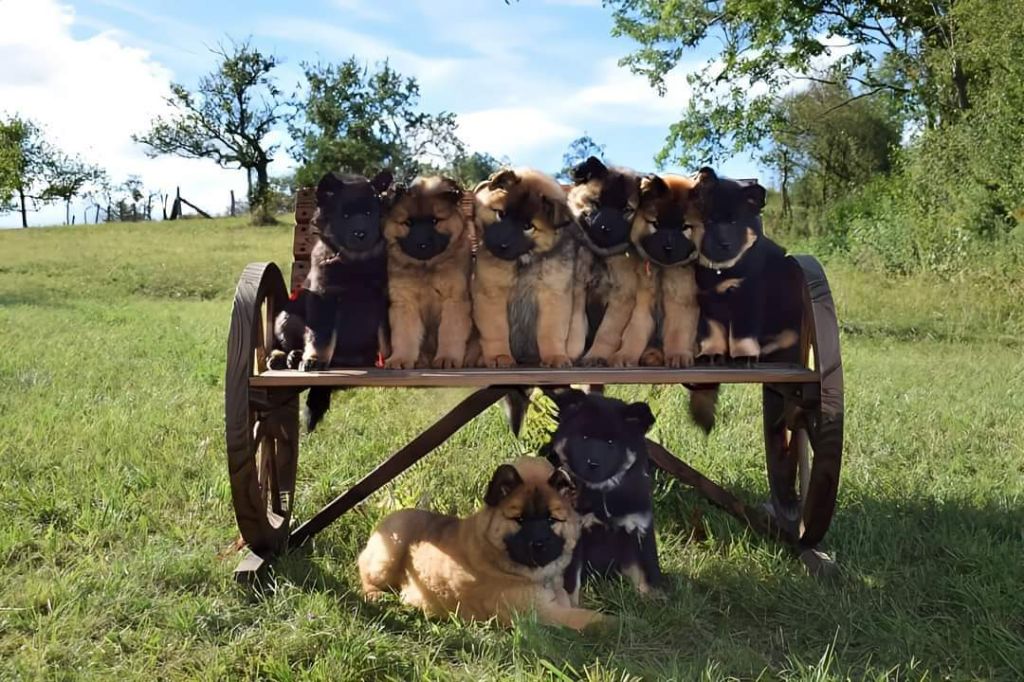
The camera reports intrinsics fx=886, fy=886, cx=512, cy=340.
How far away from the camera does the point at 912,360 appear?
9.10m

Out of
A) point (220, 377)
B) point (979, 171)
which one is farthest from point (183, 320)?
point (979, 171)

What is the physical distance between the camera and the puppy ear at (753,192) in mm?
3818

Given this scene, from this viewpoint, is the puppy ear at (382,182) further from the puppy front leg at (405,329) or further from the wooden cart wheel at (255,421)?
the wooden cart wheel at (255,421)

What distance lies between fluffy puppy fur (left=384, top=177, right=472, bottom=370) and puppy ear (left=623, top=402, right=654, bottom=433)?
0.76 metres

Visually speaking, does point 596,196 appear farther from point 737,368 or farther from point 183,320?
point 183,320

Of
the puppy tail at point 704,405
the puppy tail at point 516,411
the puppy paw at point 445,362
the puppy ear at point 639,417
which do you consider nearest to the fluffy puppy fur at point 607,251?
the puppy ear at point 639,417

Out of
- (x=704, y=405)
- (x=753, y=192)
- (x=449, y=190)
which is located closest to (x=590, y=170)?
→ (x=449, y=190)

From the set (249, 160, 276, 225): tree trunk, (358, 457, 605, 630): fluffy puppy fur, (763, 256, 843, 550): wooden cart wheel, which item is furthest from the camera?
(249, 160, 276, 225): tree trunk

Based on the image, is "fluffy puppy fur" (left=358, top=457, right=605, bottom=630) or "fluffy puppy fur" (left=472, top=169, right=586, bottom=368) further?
"fluffy puppy fur" (left=472, top=169, right=586, bottom=368)

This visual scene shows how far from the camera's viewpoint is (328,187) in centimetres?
378

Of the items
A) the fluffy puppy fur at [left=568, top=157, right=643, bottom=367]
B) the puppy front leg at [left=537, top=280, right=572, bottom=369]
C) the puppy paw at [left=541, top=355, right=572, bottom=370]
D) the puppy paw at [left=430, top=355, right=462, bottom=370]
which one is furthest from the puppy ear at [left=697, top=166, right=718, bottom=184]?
the puppy paw at [left=430, top=355, right=462, bottom=370]

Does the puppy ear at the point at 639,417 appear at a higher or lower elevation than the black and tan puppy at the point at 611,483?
higher

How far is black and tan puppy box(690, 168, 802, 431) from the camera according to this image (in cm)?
381

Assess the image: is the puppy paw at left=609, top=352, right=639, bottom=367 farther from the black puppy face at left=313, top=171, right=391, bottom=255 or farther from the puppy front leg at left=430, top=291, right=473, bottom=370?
the black puppy face at left=313, top=171, right=391, bottom=255
